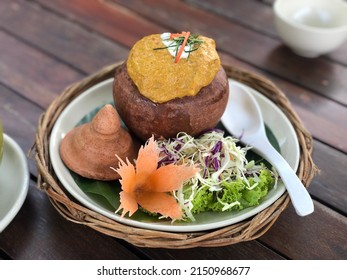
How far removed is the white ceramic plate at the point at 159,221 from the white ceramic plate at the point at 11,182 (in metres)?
0.06

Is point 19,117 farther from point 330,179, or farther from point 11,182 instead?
point 330,179

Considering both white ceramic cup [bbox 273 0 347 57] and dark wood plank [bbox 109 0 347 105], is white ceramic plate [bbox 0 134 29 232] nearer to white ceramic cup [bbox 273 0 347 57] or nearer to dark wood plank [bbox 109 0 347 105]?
dark wood plank [bbox 109 0 347 105]

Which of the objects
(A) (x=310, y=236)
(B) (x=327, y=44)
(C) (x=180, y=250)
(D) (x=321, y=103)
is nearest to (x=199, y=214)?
(C) (x=180, y=250)

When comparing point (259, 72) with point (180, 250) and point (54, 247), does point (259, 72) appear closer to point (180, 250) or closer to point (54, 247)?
point (180, 250)

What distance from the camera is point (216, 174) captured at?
834 mm

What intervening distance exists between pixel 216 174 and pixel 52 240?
1.00 feet

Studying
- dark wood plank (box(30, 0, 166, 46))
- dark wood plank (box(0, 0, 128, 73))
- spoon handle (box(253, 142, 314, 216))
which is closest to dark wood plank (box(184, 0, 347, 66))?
dark wood plank (box(30, 0, 166, 46))

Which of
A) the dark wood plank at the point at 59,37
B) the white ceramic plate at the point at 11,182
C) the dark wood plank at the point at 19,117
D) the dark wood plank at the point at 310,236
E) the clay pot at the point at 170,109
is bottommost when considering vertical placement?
the dark wood plank at the point at 310,236

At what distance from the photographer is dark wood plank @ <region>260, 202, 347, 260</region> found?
792mm

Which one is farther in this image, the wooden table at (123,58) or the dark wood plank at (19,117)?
the dark wood plank at (19,117)

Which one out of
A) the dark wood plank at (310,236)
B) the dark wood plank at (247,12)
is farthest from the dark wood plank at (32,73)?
the dark wood plank at (310,236)

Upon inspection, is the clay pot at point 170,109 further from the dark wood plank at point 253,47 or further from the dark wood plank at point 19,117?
the dark wood plank at point 253,47

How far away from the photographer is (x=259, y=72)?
1228 millimetres

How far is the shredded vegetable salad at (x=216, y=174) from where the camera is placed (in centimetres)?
80
